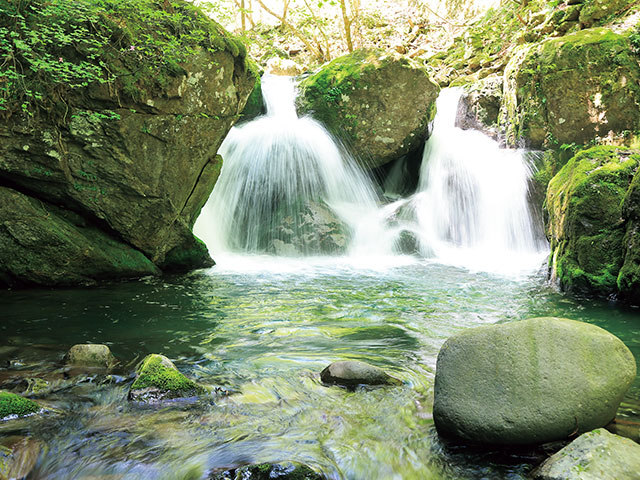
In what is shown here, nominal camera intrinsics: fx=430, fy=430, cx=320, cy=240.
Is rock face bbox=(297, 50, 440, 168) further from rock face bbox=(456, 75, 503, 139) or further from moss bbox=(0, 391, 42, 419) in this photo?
moss bbox=(0, 391, 42, 419)

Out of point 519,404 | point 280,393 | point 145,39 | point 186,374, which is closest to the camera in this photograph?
point 519,404

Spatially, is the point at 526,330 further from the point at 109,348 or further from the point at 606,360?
the point at 109,348

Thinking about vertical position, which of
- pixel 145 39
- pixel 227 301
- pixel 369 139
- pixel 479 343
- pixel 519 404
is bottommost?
pixel 227 301

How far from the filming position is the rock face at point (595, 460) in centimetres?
210

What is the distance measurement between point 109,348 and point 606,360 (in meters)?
4.19

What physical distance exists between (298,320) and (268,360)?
1358mm

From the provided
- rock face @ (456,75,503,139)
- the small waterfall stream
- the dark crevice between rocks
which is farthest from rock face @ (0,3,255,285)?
rock face @ (456,75,503,139)

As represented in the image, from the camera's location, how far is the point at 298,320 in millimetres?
5512

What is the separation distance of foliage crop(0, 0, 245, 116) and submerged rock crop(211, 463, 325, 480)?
208 inches

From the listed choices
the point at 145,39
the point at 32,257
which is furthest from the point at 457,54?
the point at 32,257

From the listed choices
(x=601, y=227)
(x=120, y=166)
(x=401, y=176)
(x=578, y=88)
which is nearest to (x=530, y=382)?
(x=601, y=227)

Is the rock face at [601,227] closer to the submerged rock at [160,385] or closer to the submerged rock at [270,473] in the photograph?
the submerged rock at [270,473]

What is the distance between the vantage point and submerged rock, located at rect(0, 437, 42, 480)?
7.73 feet

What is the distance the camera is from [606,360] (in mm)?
2676
